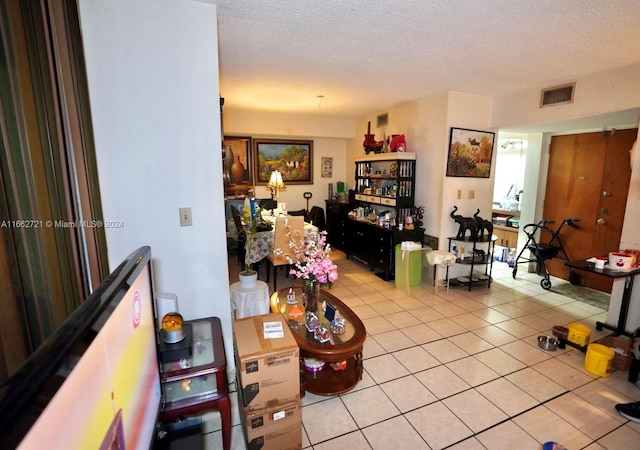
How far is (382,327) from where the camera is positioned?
9.84ft

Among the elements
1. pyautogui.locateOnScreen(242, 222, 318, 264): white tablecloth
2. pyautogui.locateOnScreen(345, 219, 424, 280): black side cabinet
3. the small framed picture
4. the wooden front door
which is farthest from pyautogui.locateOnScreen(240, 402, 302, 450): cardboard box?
the wooden front door

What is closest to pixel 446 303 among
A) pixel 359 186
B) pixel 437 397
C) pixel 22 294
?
pixel 437 397

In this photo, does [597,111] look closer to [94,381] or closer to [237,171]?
[94,381]

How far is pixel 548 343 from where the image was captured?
2.64m

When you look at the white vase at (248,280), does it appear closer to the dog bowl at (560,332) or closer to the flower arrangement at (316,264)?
the flower arrangement at (316,264)

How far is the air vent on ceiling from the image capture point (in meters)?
3.19

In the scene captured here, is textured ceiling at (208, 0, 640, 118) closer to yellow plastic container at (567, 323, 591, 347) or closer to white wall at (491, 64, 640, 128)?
white wall at (491, 64, 640, 128)

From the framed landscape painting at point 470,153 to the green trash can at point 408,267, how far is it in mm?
1143

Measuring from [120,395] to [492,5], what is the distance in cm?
256

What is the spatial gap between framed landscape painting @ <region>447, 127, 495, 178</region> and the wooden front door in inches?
44.6

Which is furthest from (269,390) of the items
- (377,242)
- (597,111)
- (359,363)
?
(597,111)

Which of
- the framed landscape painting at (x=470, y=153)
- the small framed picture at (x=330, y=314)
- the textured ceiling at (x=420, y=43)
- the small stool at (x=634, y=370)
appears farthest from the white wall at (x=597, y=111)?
the small framed picture at (x=330, y=314)

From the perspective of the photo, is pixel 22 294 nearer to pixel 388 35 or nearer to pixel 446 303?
pixel 388 35

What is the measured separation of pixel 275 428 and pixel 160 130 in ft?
5.97
